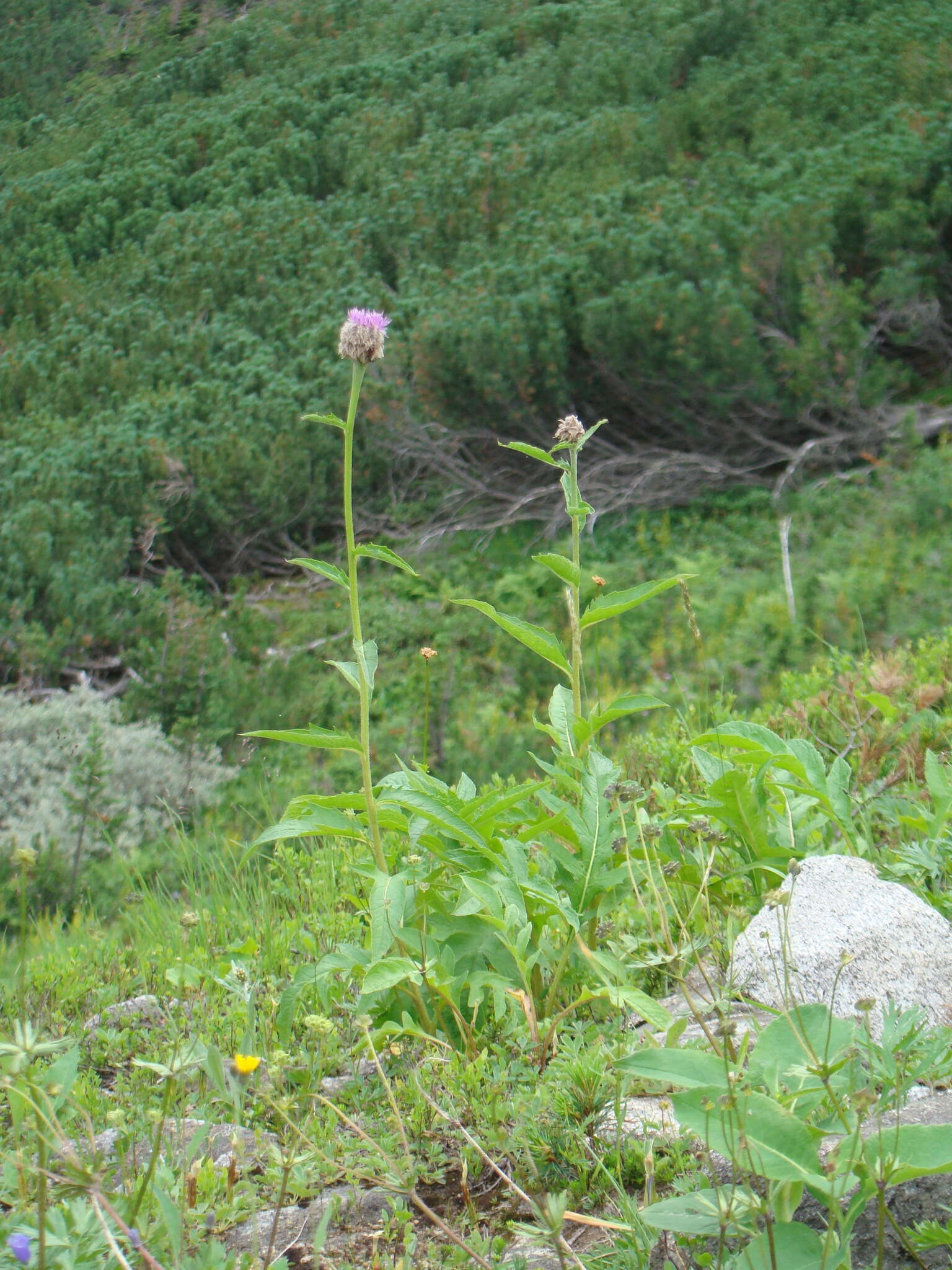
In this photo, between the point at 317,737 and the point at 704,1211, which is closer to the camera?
the point at 704,1211

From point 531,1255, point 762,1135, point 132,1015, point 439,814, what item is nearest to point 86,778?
point 132,1015

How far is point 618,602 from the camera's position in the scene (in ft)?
5.59

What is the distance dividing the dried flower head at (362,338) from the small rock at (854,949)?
3.37 feet

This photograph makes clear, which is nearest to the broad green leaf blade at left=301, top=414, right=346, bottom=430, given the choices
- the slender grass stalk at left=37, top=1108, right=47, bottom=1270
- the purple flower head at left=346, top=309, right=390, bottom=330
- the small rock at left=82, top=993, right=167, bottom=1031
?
the purple flower head at left=346, top=309, right=390, bottom=330

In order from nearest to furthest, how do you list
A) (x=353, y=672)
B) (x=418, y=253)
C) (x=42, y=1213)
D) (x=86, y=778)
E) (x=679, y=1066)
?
(x=42, y=1213)
(x=679, y=1066)
(x=353, y=672)
(x=86, y=778)
(x=418, y=253)

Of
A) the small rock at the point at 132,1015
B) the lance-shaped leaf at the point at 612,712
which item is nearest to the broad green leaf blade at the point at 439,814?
the lance-shaped leaf at the point at 612,712

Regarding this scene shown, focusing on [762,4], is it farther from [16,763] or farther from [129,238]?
[16,763]

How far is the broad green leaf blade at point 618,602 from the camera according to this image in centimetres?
166

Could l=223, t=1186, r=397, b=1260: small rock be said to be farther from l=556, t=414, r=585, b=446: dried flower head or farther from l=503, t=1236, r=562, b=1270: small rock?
l=556, t=414, r=585, b=446: dried flower head

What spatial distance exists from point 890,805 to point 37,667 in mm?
4888

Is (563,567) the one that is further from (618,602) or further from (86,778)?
(86,778)

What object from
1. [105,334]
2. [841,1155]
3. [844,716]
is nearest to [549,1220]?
[841,1155]

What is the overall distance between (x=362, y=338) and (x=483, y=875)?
857 mm

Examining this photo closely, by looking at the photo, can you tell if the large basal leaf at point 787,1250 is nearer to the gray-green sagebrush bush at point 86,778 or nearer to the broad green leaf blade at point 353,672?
the broad green leaf blade at point 353,672
